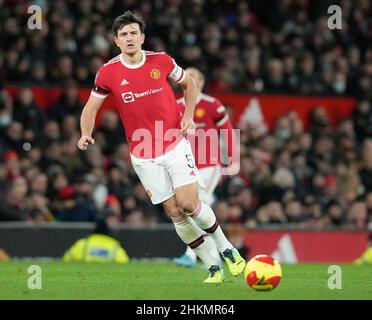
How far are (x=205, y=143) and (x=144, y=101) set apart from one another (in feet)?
10.2

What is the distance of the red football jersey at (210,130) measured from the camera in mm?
13820

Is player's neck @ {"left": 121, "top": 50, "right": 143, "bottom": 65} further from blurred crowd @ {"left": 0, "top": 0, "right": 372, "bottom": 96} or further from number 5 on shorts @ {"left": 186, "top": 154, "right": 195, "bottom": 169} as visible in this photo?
blurred crowd @ {"left": 0, "top": 0, "right": 372, "bottom": 96}

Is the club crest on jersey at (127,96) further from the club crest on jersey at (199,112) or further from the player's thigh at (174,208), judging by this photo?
the club crest on jersey at (199,112)

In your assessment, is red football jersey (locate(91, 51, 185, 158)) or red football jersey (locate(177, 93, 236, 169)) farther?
red football jersey (locate(177, 93, 236, 169))

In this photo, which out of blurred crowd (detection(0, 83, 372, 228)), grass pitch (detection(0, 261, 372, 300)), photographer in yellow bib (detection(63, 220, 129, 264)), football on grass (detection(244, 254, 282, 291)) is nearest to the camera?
grass pitch (detection(0, 261, 372, 300))

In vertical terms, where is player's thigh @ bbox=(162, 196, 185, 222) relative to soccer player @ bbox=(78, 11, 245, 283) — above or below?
below

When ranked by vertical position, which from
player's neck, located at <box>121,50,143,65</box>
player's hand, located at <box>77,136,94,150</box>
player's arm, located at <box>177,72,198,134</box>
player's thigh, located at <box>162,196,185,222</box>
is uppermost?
player's neck, located at <box>121,50,143,65</box>

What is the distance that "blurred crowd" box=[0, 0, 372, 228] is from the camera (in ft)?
58.8

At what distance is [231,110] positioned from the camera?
66.2 ft

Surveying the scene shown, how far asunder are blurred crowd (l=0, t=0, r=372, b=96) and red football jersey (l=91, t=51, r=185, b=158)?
7.88 meters

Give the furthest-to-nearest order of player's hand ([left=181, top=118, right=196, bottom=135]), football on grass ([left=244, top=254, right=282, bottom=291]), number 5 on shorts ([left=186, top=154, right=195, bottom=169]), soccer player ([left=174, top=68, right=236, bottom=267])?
soccer player ([left=174, top=68, right=236, bottom=267]) → number 5 on shorts ([left=186, top=154, right=195, bottom=169]) → player's hand ([left=181, top=118, right=196, bottom=135]) → football on grass ([left=244, top=254, right=282, bottom=291])

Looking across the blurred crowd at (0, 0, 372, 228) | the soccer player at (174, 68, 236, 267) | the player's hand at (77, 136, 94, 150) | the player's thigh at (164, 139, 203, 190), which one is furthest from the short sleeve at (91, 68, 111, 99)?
the blurred crowd at (0, 0, 372, 228)

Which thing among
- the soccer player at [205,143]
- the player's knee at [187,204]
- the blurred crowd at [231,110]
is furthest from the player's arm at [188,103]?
the blurred crowd at [231,110]

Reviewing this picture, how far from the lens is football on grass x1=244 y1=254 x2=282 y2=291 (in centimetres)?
1014
